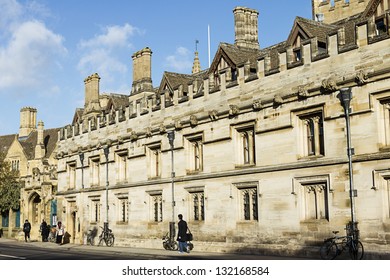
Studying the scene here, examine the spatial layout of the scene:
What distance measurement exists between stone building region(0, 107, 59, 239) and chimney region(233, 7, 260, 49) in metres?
19.1

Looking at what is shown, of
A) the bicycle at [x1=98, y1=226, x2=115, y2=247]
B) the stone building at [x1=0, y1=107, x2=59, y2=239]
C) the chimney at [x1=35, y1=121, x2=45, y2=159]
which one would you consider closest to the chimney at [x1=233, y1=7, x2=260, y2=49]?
the bicycle at [x1=98, y1=226, x2=115, y2=247]

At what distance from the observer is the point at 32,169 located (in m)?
58.9

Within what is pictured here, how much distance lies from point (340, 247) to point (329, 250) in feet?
1.24

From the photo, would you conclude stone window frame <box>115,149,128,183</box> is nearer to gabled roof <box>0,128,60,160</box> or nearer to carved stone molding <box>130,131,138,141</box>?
carved stone molding <box>130,131,138,141</box>

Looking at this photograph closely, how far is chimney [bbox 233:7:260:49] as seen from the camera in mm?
34344

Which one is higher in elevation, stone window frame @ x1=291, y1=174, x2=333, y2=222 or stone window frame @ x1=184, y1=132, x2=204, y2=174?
stone window frame @ x1=184, y1=132, x2=204, y2=174

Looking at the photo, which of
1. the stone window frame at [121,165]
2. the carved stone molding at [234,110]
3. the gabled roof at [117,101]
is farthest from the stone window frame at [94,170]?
the carved stone molding at [234,110]

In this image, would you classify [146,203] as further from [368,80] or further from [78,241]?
[368,80]

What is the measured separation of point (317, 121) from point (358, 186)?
3135 mm

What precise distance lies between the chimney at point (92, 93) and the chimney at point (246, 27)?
1419 centimetres

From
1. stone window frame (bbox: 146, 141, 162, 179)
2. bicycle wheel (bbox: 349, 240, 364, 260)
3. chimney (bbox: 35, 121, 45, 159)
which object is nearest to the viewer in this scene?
bicycle wheel (bbox: 349, 240, 364, 260)

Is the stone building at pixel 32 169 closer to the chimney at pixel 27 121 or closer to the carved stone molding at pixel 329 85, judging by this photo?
the chimney at pixel 27 121

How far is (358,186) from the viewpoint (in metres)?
20.2

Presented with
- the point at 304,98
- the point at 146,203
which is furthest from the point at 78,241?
the point at 304,98
